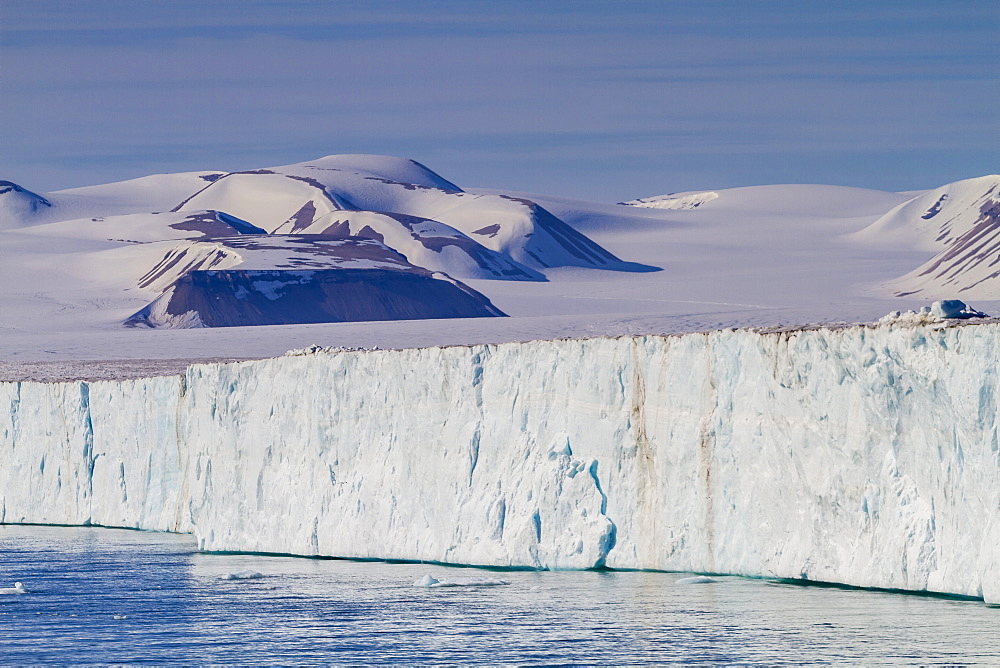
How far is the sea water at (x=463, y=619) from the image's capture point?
1390 cm

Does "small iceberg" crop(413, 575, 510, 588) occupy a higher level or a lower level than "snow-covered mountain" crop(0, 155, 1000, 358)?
lower

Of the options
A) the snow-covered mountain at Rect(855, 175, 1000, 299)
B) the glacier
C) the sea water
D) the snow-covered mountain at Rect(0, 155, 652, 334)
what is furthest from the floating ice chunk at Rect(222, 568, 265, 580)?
the snow-covered mountain at Rect(855, 175, 1000, 299)

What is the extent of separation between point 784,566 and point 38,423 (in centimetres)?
1625

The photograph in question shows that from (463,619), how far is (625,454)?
3572 millimetres

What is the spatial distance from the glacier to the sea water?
457mm

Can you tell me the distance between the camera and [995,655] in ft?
41.8

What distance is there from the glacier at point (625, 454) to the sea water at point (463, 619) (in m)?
0.46

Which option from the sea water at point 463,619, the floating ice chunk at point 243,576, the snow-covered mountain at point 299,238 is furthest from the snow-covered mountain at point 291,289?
the sea water at point 463,619

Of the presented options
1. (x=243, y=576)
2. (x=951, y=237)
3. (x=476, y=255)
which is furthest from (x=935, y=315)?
(x=951, y=237)

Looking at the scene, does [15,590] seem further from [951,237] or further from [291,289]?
[951,237]

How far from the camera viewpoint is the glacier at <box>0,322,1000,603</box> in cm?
1530

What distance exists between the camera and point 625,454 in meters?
18.5

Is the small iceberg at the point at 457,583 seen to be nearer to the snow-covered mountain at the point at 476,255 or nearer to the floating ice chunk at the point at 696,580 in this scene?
the floating ice chunk at the point at 696,580

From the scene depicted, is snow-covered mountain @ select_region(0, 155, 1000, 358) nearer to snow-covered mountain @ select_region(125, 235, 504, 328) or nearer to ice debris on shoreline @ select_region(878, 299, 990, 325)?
snow-covered mountain @ select_region(125, 235, 504, 328)
